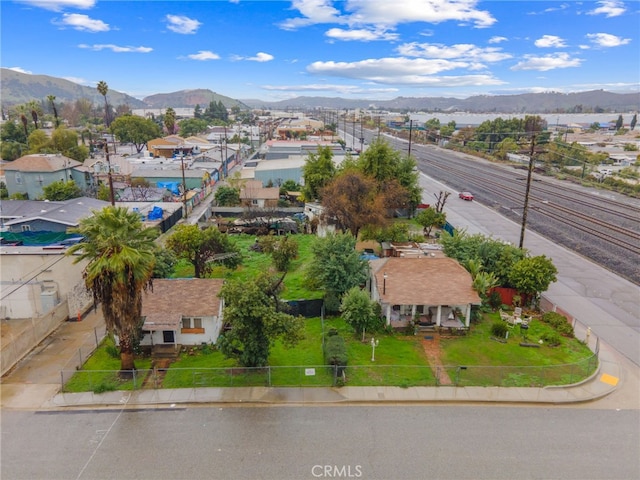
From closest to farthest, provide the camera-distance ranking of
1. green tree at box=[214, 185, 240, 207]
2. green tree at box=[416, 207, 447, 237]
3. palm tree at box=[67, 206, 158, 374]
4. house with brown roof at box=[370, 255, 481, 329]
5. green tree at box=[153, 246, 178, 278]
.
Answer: palm tree at box=[67, 206, 158, 374] < house with brown roof at box=[370, 255, 481, 329] < green tree at box=[153, 246, 178, 278] < green tree at box=[416, 207, 447, 237] < green tree at box=[214, 185, 240, 207]

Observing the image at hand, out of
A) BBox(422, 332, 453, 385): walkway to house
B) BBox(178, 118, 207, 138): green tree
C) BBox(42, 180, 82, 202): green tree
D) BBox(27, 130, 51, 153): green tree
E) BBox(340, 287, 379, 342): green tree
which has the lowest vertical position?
BBox(422, 332, 453, 385): walkway to house

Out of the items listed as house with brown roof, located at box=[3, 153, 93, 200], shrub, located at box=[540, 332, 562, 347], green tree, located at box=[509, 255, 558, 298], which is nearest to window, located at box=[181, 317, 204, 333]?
shrub, located at box=[540, 332, 562, 347]

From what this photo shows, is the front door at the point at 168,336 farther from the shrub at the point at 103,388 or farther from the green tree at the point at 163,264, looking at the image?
the green tree at the point at 163,264

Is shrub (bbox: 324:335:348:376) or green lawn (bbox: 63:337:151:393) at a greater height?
shrub (bbox: 324:335:348:376)

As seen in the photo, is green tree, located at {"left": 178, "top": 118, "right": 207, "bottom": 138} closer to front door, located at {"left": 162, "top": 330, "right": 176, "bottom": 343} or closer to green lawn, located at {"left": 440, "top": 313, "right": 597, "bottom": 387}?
front door, located at {"left": 162, "top": 330, "right": 176, "bottom": 343}

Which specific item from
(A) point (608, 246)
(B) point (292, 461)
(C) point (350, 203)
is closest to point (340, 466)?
(B) point (292, 461)

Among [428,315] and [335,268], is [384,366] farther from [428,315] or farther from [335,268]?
[335,268]

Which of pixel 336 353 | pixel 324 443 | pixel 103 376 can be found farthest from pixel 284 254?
pixel 324 443
